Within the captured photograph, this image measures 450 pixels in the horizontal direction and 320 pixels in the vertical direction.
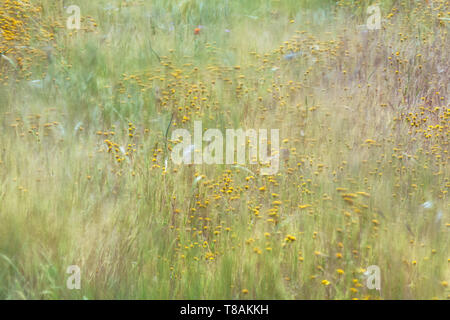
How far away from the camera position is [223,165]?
3434mm

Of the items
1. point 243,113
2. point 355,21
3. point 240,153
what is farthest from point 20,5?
point 355,21

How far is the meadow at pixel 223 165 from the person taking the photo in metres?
2.54

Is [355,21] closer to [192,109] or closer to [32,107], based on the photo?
[192,109]

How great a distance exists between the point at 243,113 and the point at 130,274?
1930 mm

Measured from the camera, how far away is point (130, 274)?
100 inches

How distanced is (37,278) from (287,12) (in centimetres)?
449

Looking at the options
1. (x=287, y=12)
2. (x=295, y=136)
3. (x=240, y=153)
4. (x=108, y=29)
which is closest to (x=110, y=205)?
(x=240, y=153)

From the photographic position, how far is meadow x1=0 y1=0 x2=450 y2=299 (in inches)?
99.8

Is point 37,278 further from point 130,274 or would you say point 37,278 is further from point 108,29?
point 108,29

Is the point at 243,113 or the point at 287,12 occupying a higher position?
the point at 287,12

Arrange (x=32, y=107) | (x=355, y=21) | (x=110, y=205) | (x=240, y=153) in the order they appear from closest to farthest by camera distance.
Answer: (x=110, y=205) → (x=240, y=153) → (x=32, y=107) → (x=355, y=21)
